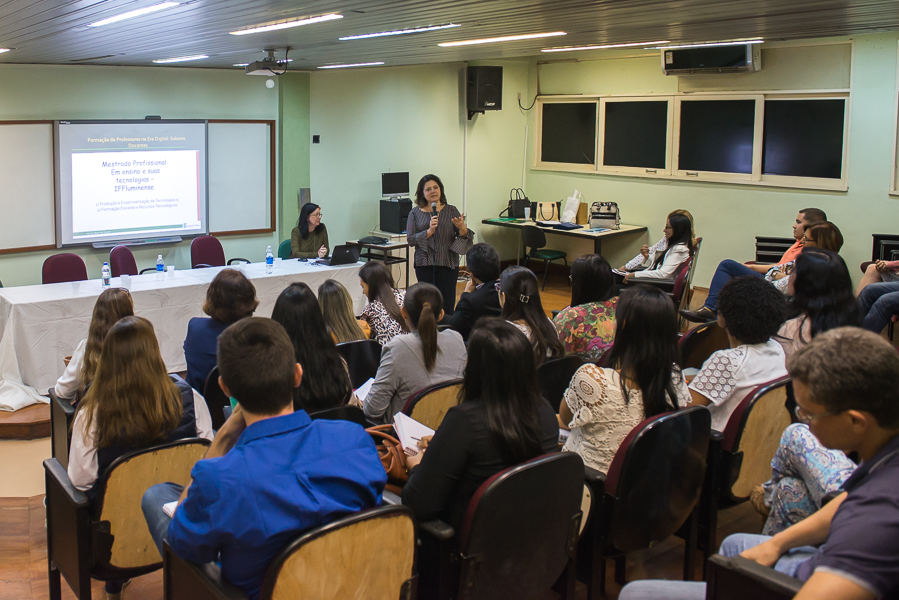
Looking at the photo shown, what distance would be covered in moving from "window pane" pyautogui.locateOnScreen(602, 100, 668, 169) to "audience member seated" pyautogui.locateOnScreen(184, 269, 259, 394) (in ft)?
A: 20.8

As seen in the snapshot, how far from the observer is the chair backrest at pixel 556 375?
3090 mm

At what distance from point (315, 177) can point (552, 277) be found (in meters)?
3.35

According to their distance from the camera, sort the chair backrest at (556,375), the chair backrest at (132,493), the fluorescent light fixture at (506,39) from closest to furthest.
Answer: the chair backrest at (132,493), the chair backrest at (556,375), the fluorescent light fixture at (506,39)

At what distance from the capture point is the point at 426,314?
2.93 metres

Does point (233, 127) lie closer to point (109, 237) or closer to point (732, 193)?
point (109, 237)

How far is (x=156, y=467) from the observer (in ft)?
7.56

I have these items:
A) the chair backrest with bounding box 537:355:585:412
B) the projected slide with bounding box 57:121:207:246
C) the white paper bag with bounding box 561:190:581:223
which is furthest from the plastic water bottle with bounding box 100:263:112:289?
the white paper bag with bounding box 561:190:581:223

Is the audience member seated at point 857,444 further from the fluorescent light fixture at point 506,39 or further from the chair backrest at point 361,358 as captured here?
the fluorescent light fixture at point 506,39

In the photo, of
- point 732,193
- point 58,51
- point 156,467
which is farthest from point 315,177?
point 156,467

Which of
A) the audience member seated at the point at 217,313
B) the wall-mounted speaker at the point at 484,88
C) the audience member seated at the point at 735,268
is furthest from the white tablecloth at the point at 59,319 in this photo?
the wall-mounted speaker at the point at 484,88

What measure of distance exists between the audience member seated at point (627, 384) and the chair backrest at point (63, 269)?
194 inches

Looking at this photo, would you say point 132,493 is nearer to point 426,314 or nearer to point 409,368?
point 409,368

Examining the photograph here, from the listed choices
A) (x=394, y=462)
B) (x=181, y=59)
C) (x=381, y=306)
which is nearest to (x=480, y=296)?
(x=381, y=306)

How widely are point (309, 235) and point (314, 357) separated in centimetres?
451
